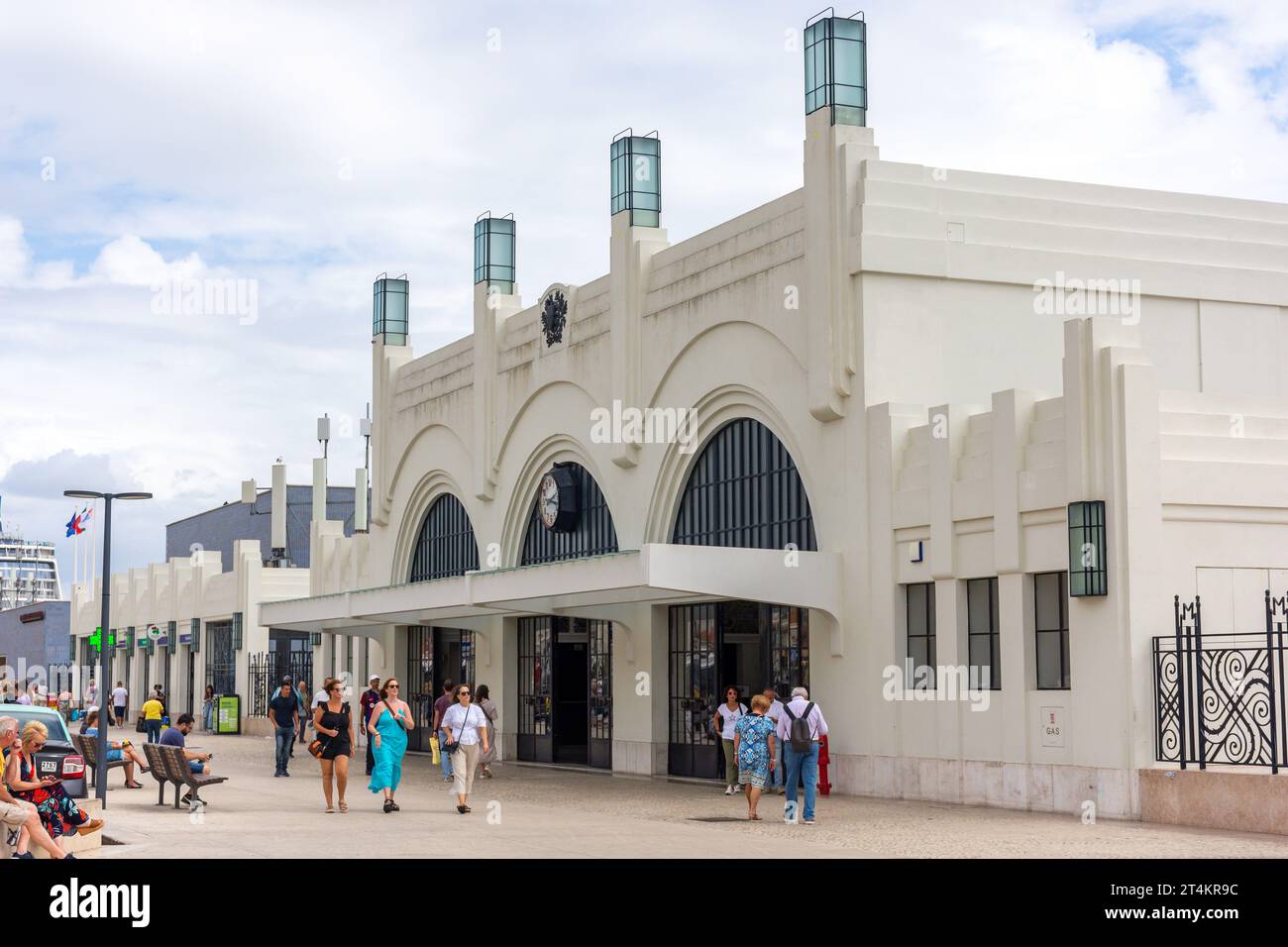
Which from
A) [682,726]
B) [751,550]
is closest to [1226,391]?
[751,550]

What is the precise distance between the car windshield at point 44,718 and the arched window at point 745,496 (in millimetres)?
10875

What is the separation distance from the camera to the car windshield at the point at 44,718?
19109 mm

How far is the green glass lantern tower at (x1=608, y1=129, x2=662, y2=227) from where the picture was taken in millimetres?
29766

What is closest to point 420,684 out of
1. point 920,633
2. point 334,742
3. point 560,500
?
point 560,500

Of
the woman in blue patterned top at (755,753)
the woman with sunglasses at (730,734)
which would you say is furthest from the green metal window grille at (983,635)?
the woman with sunglasses at (730,734)

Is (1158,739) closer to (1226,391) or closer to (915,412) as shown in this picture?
(915,412)

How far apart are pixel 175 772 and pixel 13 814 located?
8.36 m

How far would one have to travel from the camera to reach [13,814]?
1303 centimetres

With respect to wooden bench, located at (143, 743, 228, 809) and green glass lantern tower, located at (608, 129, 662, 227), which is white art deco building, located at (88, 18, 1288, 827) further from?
wooden bench, located at (143, 743, 228, 809)

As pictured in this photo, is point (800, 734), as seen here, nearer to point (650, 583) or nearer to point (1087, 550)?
point (1087, 550)

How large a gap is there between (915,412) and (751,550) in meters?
2.96

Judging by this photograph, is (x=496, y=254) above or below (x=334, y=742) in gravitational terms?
above

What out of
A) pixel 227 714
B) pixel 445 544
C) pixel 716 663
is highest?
pixel 445 544
